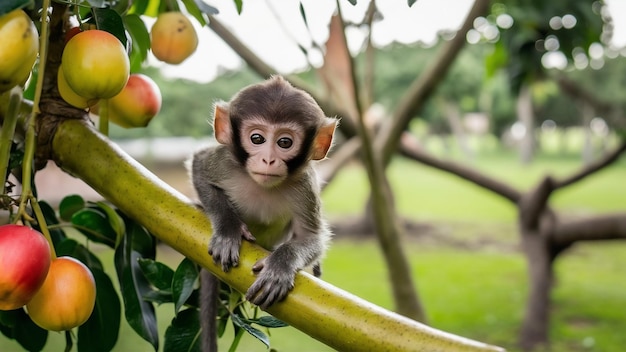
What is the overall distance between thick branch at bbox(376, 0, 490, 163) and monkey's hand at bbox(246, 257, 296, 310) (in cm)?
195

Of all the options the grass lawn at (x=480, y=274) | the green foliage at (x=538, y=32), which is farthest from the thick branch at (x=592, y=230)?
the green foliage at (x=538, y=32)

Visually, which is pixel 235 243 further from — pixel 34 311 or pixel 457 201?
pixel 457 201

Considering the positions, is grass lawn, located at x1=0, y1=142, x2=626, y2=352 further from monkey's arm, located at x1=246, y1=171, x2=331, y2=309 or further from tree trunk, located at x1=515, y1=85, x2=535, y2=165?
tree trunk, located at x1=515, y1=85, x2=535, y2=165

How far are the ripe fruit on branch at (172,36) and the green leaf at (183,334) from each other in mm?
351

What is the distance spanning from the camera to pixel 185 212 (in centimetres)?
77

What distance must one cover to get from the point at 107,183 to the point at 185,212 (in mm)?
102

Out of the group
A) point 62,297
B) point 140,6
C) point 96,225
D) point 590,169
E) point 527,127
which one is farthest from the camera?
point 527,127

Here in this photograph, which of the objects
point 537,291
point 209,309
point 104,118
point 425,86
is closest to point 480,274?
point 537,291

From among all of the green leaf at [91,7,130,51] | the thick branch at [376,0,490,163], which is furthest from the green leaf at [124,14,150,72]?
the thick branch at [376,0,490,163]

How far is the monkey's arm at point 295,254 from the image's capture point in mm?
708

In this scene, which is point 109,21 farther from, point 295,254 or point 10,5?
point 295,254

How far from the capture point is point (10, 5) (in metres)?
0.60

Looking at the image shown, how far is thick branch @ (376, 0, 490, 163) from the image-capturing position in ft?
8.36

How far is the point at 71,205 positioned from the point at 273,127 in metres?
0.33
